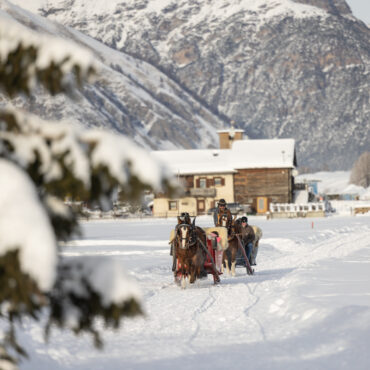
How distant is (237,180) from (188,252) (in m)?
69.1

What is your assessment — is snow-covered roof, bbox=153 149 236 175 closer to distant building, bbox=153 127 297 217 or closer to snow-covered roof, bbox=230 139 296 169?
distant building, bbox=153 127 297 217

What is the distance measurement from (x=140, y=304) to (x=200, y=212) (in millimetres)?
81576

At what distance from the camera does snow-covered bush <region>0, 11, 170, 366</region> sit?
12.6 feet

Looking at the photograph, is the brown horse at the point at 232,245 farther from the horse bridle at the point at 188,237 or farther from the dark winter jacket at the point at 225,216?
the horse bridle at the point at 188,237

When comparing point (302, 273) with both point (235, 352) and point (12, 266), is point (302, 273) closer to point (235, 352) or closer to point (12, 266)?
point (235, 352)

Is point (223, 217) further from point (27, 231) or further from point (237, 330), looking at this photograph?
point (27, 231)

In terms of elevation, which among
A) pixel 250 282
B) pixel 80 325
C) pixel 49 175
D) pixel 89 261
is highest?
pixel 49 175

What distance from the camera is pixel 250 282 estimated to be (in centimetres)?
1716

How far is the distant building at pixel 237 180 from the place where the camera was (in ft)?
275

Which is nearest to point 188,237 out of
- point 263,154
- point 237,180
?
point 237,180

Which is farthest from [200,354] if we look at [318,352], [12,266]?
[12,266]

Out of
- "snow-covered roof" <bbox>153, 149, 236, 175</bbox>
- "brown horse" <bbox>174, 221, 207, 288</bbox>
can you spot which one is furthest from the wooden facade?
"brown horse" <bbox>174, 221, 207, 288</bbox>

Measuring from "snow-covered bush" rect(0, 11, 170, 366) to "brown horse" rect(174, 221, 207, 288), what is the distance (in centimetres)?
1174

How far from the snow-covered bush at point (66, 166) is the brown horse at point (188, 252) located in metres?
11.7
